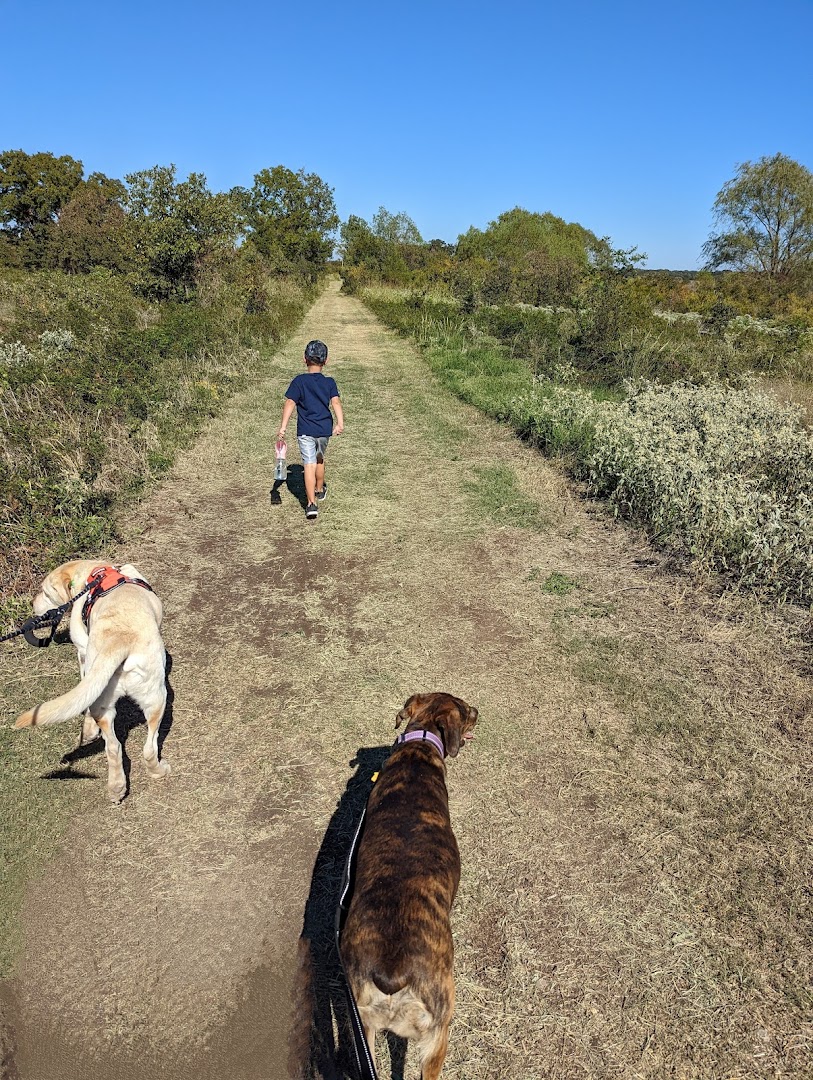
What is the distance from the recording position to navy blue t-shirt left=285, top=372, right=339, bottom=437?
6.18 meters

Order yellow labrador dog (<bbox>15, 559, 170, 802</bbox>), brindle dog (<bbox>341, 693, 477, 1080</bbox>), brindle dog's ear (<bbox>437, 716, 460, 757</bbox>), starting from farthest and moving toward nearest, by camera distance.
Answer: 1. brindle dog's ear (<bbox>437, 716, 460, 757</bbox>)
2. yellow labrador dog (<bbox>15, 559, 170, 802</bbox>)
3. brindle dog (<bbox>341, 693, 477, 1080</bbox>)

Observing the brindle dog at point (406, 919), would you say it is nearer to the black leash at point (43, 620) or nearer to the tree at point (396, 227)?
the black leash at point (43, 620)

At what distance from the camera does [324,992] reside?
2.33 metres

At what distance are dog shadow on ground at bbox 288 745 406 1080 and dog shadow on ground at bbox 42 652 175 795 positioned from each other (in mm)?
1227

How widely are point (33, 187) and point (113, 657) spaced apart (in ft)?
169

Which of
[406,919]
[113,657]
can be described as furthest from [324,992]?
[113,657]

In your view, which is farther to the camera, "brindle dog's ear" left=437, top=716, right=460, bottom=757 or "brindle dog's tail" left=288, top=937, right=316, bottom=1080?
"brindle dog's ear" left=437, top=716, right=460, bottom=757

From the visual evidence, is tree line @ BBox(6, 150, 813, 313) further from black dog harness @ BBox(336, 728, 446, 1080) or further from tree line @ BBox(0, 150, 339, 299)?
black dog harness @ BBox(336, 728, 446, 1080)

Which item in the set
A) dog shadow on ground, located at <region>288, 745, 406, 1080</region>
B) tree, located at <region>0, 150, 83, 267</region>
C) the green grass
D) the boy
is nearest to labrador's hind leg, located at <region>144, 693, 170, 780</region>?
dog shadow on ground, located at <region>288, 745, 406, 1080</region>

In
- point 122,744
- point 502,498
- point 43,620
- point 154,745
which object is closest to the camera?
point 154,745

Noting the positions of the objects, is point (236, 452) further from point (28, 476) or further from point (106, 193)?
point (106, 193)

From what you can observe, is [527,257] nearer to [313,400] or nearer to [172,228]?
[172,228]

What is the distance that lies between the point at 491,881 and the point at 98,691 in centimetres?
198

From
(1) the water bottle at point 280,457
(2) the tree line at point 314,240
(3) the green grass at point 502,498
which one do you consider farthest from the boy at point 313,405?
(2) the tree line at point 314,240
